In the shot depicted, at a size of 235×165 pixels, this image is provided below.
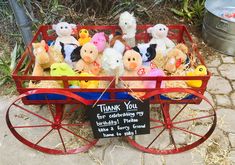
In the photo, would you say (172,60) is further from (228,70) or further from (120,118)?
(228,70)

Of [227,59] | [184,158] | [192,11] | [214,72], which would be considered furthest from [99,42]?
[192,11]

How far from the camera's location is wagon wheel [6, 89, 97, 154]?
1.94 metres

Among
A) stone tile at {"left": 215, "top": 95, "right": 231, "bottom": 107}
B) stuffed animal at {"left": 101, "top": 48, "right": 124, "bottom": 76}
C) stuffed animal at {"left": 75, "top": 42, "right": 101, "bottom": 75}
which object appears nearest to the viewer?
stuffed animal at {"left": 101, "top": 48, "right": 124, "bottom": 76}

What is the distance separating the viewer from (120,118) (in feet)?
6.11

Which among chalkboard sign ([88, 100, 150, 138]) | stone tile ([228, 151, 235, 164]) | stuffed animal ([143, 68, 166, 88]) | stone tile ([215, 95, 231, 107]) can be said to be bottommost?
stone tile ([228, 151, 235, 164])

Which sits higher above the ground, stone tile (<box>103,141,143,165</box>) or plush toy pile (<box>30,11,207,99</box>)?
plush toy pile (<box>30,11,207,99</box>)

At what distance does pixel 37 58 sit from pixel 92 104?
0.51m

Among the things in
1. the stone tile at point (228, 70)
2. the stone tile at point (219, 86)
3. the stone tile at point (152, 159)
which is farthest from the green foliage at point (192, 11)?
the stone tile at point (152, 159)

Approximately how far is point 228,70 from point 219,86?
281mm

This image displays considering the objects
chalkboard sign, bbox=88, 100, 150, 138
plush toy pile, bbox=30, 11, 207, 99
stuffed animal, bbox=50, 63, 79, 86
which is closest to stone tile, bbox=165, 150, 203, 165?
chalkboard sign, bbox=88, 100, 150, 138

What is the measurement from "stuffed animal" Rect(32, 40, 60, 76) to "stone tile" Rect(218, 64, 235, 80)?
163 centimetres

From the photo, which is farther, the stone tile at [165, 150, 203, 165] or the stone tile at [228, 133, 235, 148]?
the stone tile at [228, 133, 235, 148]

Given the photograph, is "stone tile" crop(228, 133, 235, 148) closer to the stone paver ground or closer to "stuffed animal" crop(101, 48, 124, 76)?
the stone paver ground

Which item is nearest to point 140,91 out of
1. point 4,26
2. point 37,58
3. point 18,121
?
point 37,58
